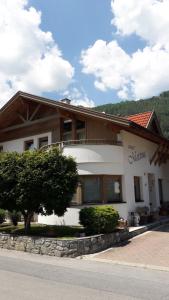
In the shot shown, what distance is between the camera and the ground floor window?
59.8 feet

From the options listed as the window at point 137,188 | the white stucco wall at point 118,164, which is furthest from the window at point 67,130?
the window at point 137,188

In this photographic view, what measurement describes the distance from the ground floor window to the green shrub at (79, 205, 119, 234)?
3.40 m

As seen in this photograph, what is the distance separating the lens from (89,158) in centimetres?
1831

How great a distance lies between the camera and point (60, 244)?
1256cm

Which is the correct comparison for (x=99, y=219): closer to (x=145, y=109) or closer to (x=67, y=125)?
(x=67, y=125)

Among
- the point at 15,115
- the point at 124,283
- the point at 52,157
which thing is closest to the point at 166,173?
the point at 15,115

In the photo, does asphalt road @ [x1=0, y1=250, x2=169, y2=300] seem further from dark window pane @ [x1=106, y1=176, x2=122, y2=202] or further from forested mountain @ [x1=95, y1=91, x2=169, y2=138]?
forested mountain @ [x1=95, y1=91, x2=169, y2=138]

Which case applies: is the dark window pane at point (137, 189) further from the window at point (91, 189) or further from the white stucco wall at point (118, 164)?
the window at point (91, 189)

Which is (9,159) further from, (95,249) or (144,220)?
(144,220)

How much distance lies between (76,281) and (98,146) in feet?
34.8

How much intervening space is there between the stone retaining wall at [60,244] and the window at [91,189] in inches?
149

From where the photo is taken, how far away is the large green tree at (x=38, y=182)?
1384 centimetres

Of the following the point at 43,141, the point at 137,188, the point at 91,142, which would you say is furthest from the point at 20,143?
the point at 137,188

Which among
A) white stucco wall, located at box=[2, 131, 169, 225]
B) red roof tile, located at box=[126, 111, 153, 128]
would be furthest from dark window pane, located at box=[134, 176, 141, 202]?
red roof tile, located at box=[126, 111, 153, 128]
